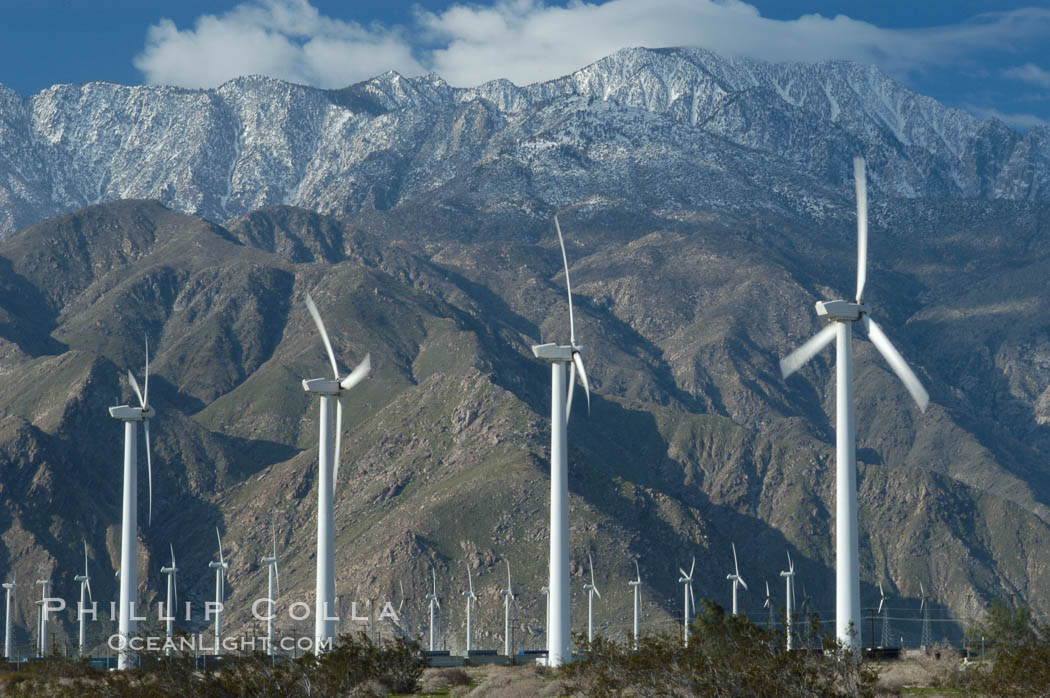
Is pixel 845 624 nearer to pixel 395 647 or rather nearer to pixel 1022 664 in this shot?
pixel 1022 664

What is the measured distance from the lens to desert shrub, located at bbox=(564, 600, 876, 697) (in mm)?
57938

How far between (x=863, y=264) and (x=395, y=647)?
29.4 meters

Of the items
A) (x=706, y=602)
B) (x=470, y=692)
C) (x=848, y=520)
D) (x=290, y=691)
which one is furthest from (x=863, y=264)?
(x=706, y=602)

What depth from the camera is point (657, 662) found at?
208 feet

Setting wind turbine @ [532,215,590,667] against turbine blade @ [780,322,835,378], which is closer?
turbine blade @ [780,322,835,378]

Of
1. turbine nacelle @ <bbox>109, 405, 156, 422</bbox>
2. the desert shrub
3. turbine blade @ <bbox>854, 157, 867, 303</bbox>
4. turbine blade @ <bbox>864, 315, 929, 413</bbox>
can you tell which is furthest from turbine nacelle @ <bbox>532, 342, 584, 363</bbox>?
turbine nacelle @ <bbox>109, 405, 156, 422</bbox>

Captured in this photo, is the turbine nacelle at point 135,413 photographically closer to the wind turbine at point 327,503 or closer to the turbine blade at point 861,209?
the wind turbine at point 327,503

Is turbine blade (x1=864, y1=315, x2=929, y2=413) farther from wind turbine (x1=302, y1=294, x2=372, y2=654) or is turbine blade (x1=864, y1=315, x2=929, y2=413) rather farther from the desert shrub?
wind turbine (x1=302, y1=294, x2=372, y2=654)

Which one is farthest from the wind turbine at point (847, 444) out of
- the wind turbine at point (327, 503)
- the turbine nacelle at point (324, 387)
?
the turbine nacelle at point (324, 387)

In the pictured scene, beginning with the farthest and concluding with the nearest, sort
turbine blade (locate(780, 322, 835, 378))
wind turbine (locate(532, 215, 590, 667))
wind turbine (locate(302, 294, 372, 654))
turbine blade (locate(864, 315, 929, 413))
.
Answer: wind turbine (locate(302, 294, 372, 654))
wind turbine (locate(532, 215, 590, 667))
turbine blade (locate(780, 322, 835, 378))
turbine blade (locate(864, 315, 929, 413))

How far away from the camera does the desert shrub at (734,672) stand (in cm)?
5794

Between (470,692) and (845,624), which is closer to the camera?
(845,624)

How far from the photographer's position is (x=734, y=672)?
58.8 m

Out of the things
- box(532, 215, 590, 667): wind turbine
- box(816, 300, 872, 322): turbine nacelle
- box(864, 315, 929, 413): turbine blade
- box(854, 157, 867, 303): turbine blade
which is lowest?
box(532, 215, 590, 667): wind turbine
